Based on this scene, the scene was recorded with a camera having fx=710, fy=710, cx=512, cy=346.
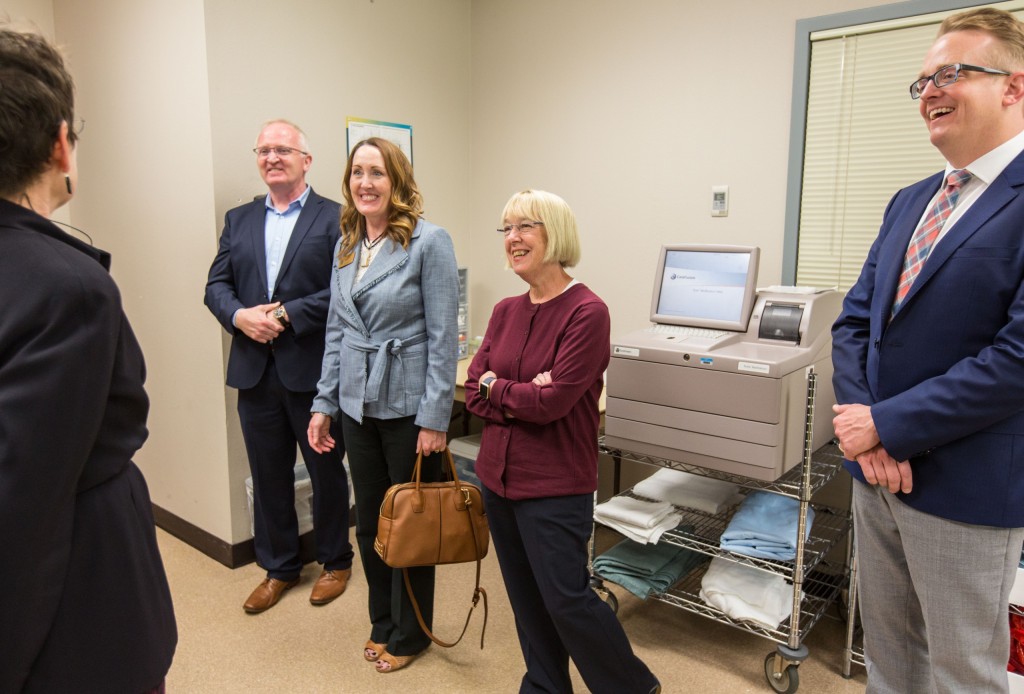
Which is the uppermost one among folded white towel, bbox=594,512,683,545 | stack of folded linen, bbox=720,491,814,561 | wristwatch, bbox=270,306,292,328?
wristwatch, bbox=270,306,292,328

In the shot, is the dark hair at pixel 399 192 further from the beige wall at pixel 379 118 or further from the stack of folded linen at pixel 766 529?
the stack of folded linen at pixel 766 529

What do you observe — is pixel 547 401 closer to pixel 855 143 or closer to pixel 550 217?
pixel 550 217

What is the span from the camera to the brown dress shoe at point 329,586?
8.60ft

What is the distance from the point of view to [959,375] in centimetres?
132

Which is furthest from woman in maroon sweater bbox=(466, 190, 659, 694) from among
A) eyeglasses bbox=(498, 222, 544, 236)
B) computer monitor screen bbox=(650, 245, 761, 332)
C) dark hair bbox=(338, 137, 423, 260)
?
computer monitor screen bbox=(650, 245, 761, 332)

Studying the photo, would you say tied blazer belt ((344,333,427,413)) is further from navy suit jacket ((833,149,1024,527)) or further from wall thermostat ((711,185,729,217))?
wall thermostat ((711,185,729,217))

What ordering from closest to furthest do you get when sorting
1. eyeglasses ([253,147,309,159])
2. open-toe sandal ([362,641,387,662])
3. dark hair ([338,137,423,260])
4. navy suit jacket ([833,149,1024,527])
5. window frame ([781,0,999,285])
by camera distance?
navy suit jacket ([833,149,1024,527]) → dark hair ([338,137,423,260]) → open-toe sandal ([362,641,387,662]) → window frame ([781,0,999,285]) → eyeglasses ([253,147,309,159])

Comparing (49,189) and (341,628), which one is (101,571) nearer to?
(49,189)

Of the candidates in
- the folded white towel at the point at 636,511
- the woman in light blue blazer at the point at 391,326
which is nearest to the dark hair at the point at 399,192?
the woman in light blue blazer at the point at 391,326

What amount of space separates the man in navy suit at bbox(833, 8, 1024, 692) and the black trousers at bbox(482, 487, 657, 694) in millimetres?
672

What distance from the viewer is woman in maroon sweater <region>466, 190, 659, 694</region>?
5.63 feet

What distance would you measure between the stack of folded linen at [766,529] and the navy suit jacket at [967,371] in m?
0.74

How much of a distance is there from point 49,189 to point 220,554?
2.32 meters

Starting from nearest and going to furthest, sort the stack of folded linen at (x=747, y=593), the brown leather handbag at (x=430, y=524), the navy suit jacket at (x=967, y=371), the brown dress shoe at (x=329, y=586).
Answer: the navy suit jacket at (x=967, y=371) < the brown leather handbag at (x=430, y=524) < the stack of folded linen at (x=747, y=593) < the brown dress shoe at (x=329, y=586)
